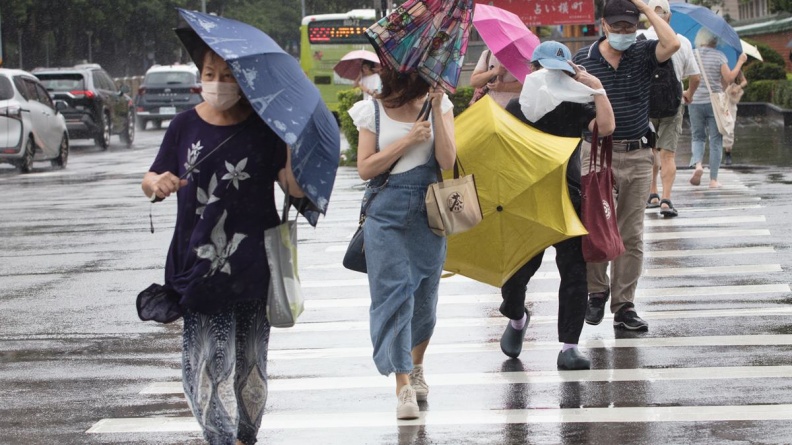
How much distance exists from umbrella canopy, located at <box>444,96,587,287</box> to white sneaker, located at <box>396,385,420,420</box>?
1.11 m

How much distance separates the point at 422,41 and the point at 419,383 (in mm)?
1775

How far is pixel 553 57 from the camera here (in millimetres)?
7355

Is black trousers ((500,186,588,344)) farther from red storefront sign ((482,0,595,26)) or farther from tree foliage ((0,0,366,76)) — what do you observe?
tree foliage ((0,0,366,76))

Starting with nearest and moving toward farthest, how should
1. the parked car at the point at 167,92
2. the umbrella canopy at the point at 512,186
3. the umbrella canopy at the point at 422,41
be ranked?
1. the umbrella canopy at the point at 422,41
2. the umbrella canopy at the point at 512,186
3. the parked car at the point at 167,92

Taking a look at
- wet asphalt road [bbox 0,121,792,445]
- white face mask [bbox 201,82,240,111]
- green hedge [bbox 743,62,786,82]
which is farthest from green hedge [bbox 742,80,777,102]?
white face mask [bbox 201,82,240,111]

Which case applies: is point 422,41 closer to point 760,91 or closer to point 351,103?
point 351,103

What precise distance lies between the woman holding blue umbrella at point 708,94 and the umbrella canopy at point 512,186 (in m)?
8.29

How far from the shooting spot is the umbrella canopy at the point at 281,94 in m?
4.91

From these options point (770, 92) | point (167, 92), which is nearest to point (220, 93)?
point (770, 92)

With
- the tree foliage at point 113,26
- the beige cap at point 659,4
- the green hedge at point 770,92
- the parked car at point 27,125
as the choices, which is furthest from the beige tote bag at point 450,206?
the tree foliage at point 113,26

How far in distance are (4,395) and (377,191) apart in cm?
254

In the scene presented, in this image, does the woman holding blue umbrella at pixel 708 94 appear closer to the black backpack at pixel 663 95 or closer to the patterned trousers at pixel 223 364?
the black backpack at pixel 663 95

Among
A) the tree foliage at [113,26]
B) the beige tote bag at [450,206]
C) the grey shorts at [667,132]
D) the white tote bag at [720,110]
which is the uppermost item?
the beige tote bag at [450,206]

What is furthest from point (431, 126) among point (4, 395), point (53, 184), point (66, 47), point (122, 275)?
point (66, 47)
